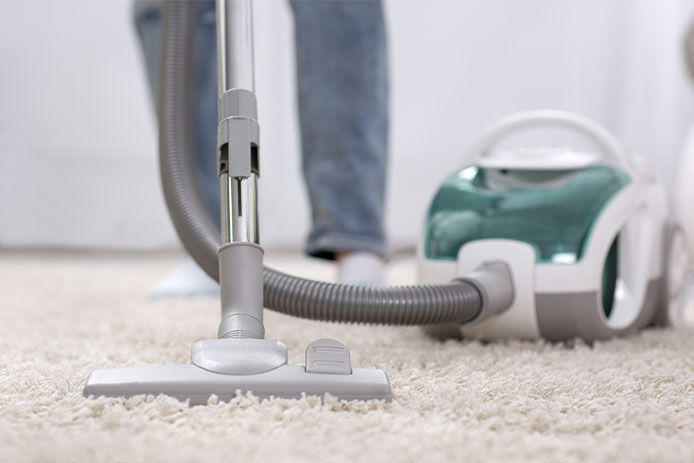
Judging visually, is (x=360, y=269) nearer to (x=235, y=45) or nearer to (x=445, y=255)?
(x=445, y=255)

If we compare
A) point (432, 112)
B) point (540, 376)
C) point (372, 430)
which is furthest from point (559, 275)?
point (432, 112)

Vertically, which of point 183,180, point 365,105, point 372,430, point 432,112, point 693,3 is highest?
point 693,3

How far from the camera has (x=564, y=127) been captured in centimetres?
90

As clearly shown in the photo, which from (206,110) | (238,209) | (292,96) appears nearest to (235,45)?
(238,209)

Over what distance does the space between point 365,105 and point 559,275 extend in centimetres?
45

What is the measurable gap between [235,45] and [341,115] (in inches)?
17.8

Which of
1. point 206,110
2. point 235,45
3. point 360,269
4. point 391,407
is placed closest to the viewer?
point 391,407

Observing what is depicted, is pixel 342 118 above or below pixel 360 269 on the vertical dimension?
above

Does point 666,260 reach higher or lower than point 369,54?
lower

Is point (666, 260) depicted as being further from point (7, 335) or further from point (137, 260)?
point (137, 260)

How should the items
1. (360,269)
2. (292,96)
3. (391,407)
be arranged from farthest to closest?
(292,96) < (360,269) < (391,407)

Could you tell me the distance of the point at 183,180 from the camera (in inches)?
29.6

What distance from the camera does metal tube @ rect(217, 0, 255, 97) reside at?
623mm

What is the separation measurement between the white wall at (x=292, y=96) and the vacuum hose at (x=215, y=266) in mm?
1520
